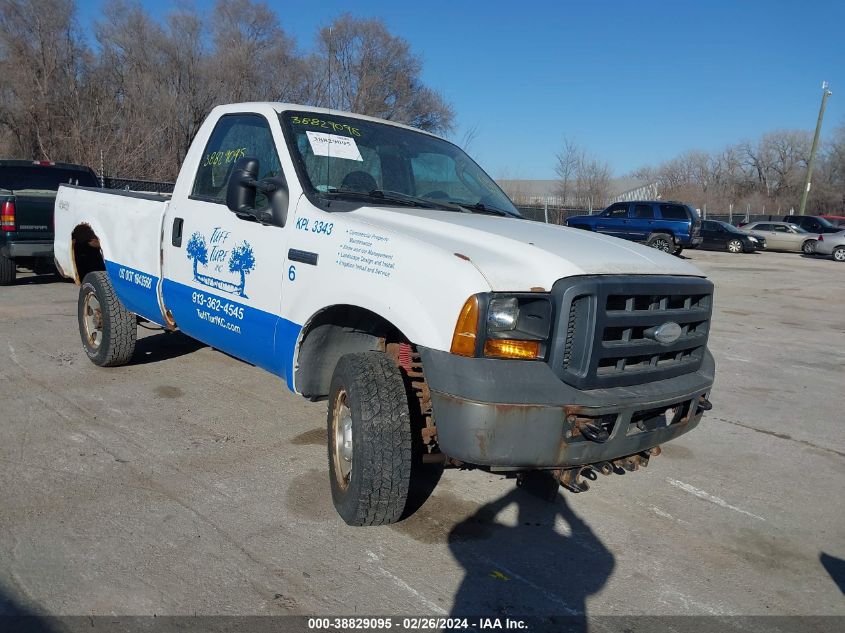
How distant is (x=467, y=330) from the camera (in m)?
2.82

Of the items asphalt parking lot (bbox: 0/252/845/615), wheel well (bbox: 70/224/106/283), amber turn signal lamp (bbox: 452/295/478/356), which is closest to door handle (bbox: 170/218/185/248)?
asphalt parking lot (bbox: 0/252/845/615)

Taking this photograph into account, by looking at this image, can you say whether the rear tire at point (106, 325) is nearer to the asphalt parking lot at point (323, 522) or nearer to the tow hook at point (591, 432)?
the asphalt parking lot at point (323, 522)

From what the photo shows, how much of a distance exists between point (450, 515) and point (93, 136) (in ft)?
91.6

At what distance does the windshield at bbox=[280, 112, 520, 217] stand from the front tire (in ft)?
3.44

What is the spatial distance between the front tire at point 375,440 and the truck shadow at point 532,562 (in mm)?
435

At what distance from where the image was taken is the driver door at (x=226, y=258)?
3.93 m

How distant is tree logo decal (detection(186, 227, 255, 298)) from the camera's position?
13.5 feet

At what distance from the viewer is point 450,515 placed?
372 centimetres

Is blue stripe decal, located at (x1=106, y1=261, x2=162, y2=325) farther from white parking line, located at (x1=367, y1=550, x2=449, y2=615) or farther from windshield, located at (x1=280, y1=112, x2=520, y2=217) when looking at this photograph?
white parking line, located at (x1=367, y1=550, x2=449, y2=615)

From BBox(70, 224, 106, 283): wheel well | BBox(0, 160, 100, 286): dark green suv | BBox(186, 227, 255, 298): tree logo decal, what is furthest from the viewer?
BBox(0, 160, 100, 286): dark green suv

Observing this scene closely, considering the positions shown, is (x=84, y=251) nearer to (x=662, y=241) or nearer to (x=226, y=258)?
(x=226, y=258)

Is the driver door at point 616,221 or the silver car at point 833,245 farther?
the silver car at point 833,245

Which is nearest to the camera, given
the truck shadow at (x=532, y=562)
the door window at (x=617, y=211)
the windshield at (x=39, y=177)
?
the truck shadow at (x=532, y=562)

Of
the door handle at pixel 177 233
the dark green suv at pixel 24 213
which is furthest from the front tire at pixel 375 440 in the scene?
the dark green suv at pixel 24 213
